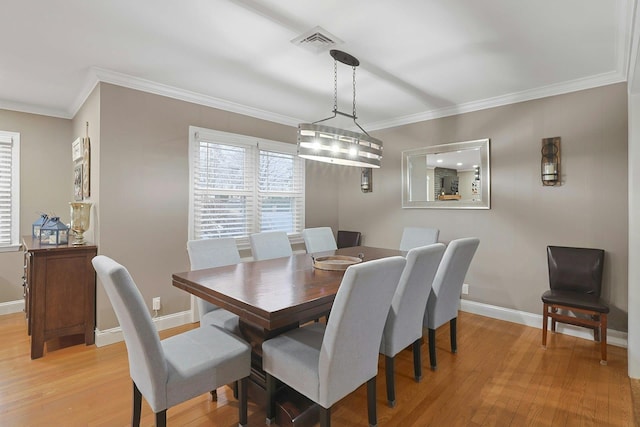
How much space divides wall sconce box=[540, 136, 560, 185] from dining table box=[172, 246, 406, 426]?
2518 mm

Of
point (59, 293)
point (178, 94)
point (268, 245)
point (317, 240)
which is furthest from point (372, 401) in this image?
point (178, 94)

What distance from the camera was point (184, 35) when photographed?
2.31 m

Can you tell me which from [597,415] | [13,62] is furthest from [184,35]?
[597,415]

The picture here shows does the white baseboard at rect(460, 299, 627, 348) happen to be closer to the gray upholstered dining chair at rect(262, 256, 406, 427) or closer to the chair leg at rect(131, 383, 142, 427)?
the gray upholstered dining chair at rect(262, 256, 406, 427)

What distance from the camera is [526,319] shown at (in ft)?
11.6

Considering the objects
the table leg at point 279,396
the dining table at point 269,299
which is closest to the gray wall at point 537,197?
the dining table at point 269,299

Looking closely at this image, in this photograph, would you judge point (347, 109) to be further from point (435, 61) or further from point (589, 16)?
point (589, 16)

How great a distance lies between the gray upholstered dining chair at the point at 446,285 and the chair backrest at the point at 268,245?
1.56 m

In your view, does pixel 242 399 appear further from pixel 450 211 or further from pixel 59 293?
pixel 450 211

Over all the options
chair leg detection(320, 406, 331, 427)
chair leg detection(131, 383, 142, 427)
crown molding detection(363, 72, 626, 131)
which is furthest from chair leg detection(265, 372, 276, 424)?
crown molding detection(363, 72, 626, 131)

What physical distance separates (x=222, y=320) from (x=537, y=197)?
3411 millimetres

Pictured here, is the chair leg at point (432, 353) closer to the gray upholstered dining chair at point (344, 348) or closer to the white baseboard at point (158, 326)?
the gray upholstered dining chair at point (344, 348)

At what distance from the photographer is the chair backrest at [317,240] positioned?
3722 mm

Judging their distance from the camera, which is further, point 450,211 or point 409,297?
point 450,211
